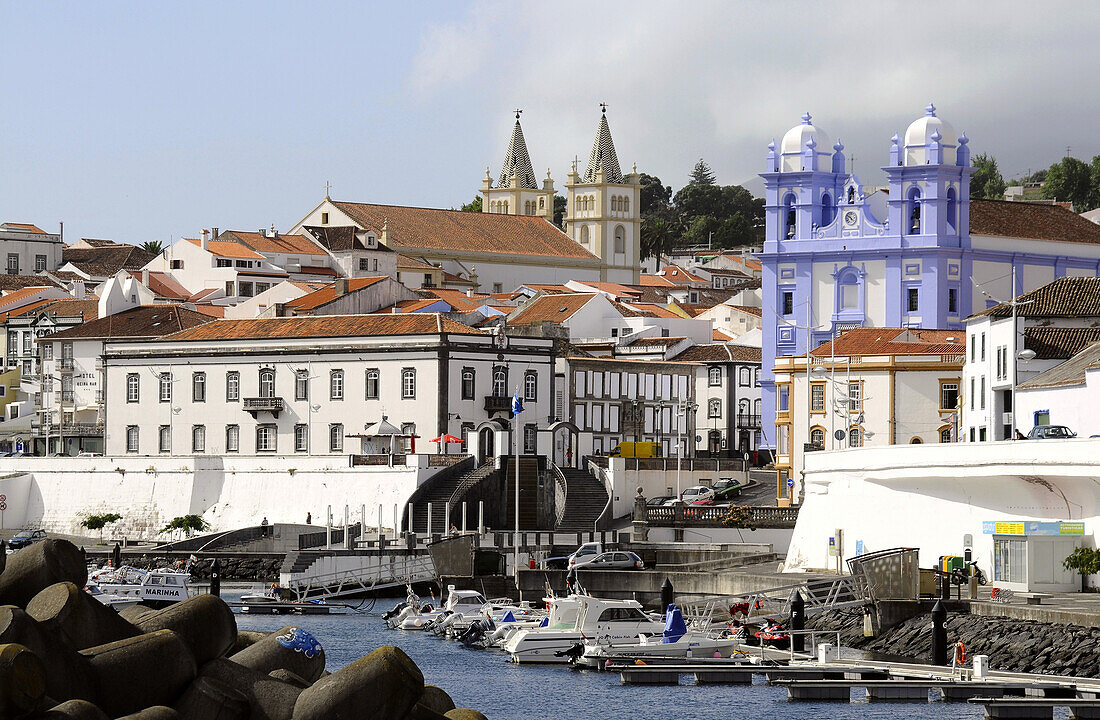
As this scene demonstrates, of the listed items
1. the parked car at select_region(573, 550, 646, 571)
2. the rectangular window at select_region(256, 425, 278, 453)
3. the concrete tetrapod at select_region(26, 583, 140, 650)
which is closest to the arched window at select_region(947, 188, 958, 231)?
the rectangular window at select_region(256, 425, 278, 453)

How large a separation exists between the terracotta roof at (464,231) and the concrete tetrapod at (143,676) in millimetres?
118598

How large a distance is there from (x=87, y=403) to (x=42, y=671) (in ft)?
251

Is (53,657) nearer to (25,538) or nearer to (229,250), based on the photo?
(25,538)

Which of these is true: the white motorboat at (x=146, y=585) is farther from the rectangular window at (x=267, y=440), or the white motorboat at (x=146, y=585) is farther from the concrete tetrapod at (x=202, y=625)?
the concrete tetrapod at (x=202, y=625)

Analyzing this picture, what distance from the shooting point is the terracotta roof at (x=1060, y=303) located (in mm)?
60125

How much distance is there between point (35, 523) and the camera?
83312 mm

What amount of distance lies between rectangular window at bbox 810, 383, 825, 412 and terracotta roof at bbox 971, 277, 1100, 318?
13.6m

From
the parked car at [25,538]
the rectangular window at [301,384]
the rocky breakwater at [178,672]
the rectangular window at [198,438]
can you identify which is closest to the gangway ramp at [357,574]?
the parked car at [25,538]

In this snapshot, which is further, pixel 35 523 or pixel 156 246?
pixel 156 246

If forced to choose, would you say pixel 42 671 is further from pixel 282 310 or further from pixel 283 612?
pixel 282 310

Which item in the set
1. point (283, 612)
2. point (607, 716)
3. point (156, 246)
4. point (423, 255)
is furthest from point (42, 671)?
point (156, 246)

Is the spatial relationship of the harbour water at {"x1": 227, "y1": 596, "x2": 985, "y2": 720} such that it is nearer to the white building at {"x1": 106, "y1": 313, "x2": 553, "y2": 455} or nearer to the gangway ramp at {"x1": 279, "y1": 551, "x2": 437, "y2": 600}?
the gangway ramp at {"x1": 279, "y1": 551, "x2": 437, "y2": 600}

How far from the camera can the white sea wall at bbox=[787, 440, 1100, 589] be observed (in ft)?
143

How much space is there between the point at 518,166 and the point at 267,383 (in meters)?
102
